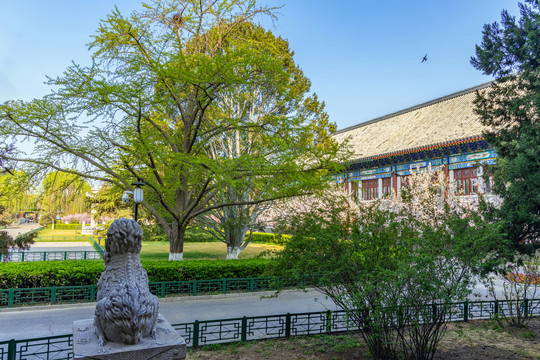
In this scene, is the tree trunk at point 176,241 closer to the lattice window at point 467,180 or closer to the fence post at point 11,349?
the fence post at point 11,349

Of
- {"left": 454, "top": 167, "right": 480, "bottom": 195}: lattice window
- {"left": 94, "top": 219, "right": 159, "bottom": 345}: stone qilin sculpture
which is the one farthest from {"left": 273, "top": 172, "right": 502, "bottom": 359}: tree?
{"left": 454, "top": 167, "right": 480, "bottom": 195}: lattice window

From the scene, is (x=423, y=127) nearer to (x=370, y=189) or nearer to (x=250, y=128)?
(x=370, y=189)

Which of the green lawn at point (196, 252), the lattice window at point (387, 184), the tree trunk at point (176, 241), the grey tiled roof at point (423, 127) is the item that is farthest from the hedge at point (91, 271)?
the lattice window at point (387, 184)

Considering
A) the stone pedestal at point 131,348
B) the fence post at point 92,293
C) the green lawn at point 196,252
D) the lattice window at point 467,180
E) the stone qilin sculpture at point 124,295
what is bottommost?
the green lawn at point 196,252

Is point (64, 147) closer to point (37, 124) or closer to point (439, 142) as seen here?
point (37, 124)

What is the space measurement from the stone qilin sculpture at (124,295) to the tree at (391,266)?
2839mm

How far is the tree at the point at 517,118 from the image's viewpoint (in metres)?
8.88

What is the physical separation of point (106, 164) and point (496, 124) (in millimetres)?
12396

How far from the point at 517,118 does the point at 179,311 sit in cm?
1079

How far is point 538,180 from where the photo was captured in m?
8.57

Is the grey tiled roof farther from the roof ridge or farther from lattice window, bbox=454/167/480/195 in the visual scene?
lattice window, bbox=454/167/480/195

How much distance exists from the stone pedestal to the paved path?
196 inches

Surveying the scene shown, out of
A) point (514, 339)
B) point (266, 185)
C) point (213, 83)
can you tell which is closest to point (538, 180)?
point (514, 339)

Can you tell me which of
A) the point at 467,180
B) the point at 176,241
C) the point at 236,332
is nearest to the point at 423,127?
the point at 467,180
